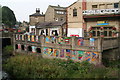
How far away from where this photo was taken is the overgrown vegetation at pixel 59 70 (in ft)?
64.5

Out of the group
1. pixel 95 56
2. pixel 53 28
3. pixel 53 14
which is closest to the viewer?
pixel 95 56

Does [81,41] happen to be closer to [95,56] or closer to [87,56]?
[87,56]

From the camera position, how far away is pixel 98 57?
72.5 feet

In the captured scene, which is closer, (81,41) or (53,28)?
(81,41)

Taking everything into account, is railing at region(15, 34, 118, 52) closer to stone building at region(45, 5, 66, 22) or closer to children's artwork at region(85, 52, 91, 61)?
children's artwork at region(85, 52, 91, 61)

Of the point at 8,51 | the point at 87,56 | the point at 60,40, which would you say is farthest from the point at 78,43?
the point at 8,51

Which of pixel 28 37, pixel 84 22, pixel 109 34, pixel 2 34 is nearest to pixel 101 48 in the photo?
pixel 109 34

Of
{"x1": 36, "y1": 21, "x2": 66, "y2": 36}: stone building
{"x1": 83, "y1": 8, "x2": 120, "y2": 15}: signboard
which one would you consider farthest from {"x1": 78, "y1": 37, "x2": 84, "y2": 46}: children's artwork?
{"x1": 36, "y1": 21, "x2": 66, "y2": 36}: stone building

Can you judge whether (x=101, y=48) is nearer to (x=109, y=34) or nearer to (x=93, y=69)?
(x=93, y=69)

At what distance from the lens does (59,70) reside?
2141cm

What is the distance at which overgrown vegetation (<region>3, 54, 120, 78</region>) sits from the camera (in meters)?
19.7

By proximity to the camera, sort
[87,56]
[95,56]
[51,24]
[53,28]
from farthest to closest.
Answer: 1. [51,24]
2. [53,28]
3. [87,56]
4. [95,56]

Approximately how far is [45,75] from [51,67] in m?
1.88

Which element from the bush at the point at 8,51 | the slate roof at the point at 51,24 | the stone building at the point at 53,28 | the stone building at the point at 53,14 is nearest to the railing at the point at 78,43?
the stone building at the point at 53,28
